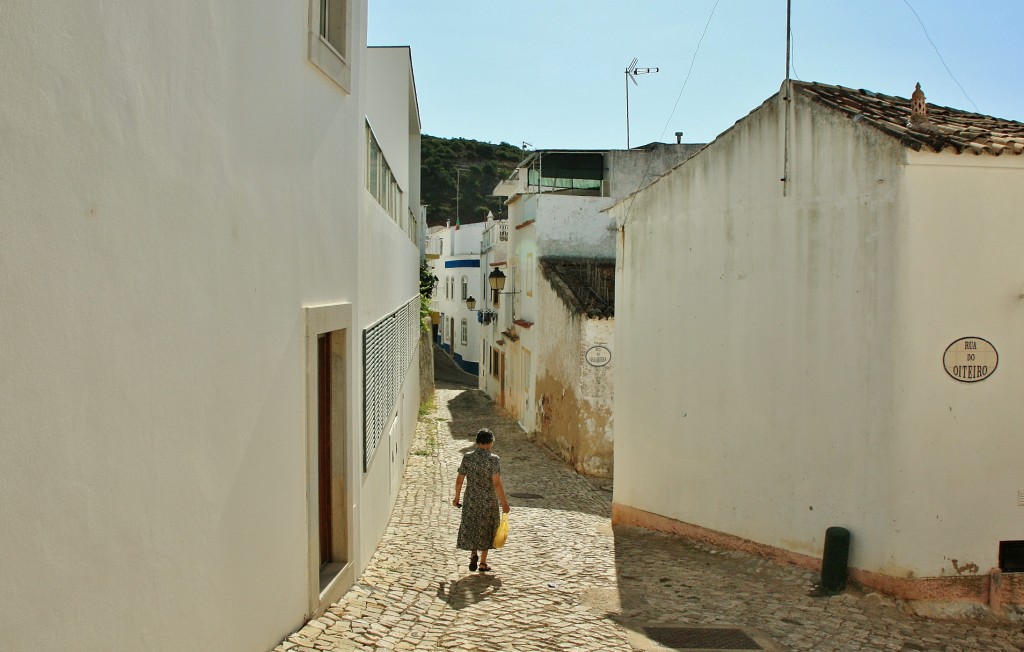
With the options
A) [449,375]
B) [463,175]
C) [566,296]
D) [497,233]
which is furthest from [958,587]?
[463,175]

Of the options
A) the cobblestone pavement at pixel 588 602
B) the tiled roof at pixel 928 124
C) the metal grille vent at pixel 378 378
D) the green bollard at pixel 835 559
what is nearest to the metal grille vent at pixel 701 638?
the cobblestone pavement at pixel 588 602

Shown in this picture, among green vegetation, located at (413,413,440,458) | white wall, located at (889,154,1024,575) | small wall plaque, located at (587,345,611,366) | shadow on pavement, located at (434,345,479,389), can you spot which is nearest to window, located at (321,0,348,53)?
white wall, located at (889,154,1024,575)

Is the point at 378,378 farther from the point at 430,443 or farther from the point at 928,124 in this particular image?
the point at 430,443

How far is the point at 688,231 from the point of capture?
9.74 metres

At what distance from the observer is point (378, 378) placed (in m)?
9.41

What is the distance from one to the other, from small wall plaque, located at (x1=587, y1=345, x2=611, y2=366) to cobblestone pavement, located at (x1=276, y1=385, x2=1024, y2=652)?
234 inches

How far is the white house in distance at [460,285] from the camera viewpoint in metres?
41.0

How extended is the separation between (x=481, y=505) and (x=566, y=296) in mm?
10480

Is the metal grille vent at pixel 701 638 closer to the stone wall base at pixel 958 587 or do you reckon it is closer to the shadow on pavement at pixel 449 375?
the stone wall base at pixel 958 587

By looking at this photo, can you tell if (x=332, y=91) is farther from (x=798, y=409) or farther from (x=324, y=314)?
(x=798, y=409)

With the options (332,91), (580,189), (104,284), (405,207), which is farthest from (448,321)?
(104,284)

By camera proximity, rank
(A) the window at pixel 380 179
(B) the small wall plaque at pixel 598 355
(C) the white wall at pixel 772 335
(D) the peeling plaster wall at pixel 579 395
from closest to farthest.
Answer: (C) the white wall at pixel 772 335 < (A) the window at pixel 380 179 < (D) the peeling plaster wall at pixel 579 395 < (B) the small wall plaque at pixel 598 355

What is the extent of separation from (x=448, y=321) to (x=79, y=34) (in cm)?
4406

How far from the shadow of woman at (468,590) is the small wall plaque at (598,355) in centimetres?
921
